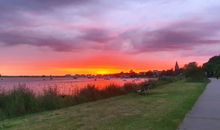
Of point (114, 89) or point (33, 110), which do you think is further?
point (114, 89)

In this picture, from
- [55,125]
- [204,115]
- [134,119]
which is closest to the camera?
[55,125]

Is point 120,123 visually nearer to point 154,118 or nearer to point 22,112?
point 154,118

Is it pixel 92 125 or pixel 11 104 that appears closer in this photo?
pixel 92 125

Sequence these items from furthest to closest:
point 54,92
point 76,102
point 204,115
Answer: point 76,102 < point 54,92 < point 204,115

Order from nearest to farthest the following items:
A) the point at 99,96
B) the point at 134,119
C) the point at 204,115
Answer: the point at 134,119
the point at 204,115
the point at 99,96

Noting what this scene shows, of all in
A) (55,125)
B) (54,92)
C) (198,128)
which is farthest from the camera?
(54,92)

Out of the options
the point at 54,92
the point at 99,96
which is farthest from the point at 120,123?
the point at 99,96

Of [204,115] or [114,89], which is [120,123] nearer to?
[204,115]

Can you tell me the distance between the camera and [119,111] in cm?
1680

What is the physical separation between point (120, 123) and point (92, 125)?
95 centimetres

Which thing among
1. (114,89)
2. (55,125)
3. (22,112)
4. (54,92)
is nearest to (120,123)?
(55,125)

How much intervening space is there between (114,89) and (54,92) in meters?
12.9

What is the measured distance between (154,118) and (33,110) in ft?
25.1

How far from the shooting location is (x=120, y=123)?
13.1 metres
